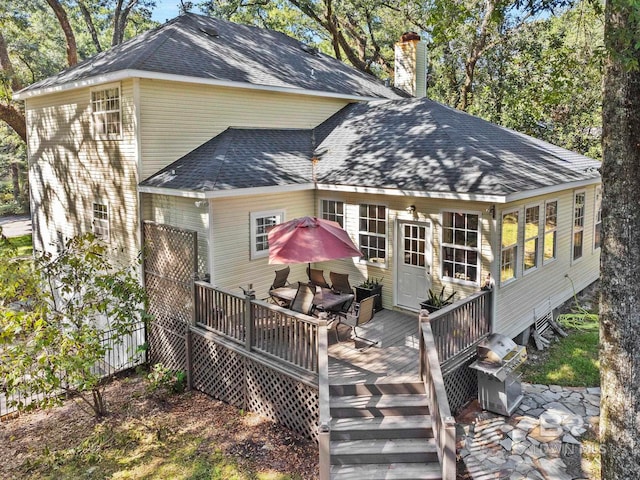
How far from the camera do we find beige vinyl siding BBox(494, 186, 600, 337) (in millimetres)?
9992

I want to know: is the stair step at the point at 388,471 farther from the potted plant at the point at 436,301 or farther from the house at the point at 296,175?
the house at the point at 296,175

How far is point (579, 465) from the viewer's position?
674 cm

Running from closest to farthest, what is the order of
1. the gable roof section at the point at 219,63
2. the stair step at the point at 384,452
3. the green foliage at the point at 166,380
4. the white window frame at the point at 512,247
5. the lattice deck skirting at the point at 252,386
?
the stair step at the point at 384,452 < the lattice deck skirting at the point at 252,386 < the white window frame at the point at 512,247 < the green foliage at the point at 166,380 < the gable roof section at the point at 219,63

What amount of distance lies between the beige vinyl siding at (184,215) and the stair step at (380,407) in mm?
4425

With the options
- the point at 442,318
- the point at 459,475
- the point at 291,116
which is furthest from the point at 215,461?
the point at 291,116

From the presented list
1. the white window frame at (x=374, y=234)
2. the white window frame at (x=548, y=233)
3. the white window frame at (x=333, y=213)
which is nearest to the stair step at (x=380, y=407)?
the white window frame at (x=374, y=234)

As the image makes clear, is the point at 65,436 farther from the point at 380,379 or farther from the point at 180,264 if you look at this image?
the point at 380,379

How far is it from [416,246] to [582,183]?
14.1 feet

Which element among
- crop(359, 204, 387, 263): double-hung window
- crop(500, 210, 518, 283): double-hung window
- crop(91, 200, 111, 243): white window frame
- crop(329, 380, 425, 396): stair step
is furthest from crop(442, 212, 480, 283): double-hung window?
crop(91, 200, 111, 243): white window frame

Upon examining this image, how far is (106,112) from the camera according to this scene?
11969 mm

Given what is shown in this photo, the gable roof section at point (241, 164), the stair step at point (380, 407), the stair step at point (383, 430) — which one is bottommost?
the stair step at point (383, 430)

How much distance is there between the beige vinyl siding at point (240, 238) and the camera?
10.6 m

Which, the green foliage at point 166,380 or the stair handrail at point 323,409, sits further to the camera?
the green foliage at point 166,380

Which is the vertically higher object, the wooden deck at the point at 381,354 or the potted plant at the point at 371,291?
the potted plant at the point at 371,291
